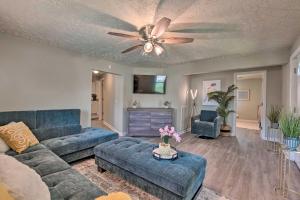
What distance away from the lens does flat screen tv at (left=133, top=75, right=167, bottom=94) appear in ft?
18.1

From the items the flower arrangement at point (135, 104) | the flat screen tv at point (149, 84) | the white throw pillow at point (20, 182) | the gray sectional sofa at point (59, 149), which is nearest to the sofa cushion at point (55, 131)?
the gray sectional sofa at point (59, 149)

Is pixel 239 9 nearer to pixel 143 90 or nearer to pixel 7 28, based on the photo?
pixel 7 28

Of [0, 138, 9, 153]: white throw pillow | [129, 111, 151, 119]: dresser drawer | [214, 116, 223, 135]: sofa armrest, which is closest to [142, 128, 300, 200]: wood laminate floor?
[214, 116, 223, 135]: sofa armrest

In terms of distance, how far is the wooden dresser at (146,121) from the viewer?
517cm

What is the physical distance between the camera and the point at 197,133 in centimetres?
511

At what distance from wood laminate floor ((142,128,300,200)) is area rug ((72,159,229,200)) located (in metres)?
0.21

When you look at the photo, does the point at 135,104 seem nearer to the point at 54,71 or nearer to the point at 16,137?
the point at 54,71

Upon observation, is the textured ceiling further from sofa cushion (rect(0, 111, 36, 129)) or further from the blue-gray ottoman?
the blue-gray ottoman

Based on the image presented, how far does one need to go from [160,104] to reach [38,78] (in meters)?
3.74

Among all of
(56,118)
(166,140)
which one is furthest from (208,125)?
(56,118)

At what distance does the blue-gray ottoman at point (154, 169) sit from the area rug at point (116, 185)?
13 cm

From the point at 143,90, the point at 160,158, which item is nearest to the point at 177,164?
the point at 160,158

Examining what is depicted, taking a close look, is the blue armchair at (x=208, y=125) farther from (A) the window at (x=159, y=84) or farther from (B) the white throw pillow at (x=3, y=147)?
(B) the white throw pillow at (x=3, y=147)

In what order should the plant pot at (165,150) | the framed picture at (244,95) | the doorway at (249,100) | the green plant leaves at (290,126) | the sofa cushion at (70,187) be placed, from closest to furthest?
the sofa cushion at (70,187) < the green plant leaves at (290,126) < the plant pot at (165,150) < the doorway at (249,100) < the framed picture at (244,95)
